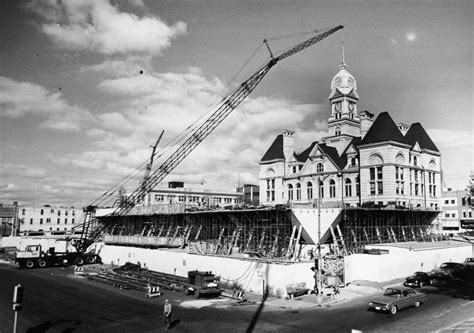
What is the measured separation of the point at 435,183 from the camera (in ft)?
251

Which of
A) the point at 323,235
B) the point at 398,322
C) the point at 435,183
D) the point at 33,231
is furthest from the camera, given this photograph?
the point at 33,231

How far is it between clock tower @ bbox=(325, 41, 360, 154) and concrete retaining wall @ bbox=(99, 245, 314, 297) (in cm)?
4993

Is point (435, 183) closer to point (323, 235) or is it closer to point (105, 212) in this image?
point (323, 235)

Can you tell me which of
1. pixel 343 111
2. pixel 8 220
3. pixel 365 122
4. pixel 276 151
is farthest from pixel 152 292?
pixel 8 220

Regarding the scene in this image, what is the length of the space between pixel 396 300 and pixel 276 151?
61.0m

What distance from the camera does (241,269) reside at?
3591cm

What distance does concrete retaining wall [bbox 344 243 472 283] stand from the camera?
1496 inches

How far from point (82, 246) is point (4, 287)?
31.6 meters

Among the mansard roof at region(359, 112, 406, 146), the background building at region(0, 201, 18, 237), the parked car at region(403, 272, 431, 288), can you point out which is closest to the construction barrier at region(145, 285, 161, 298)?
the parked car at region(403, 272, 431, 288)

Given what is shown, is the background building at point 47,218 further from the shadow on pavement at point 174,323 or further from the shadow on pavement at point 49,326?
the shadow on pavement at point 174,323

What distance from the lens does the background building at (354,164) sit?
67.2 m

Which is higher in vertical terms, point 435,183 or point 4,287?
Answer: point 435,183

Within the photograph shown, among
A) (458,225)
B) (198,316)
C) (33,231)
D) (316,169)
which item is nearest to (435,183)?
(316,169)

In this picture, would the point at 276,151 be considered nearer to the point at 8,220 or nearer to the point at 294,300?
the point at 294,300
